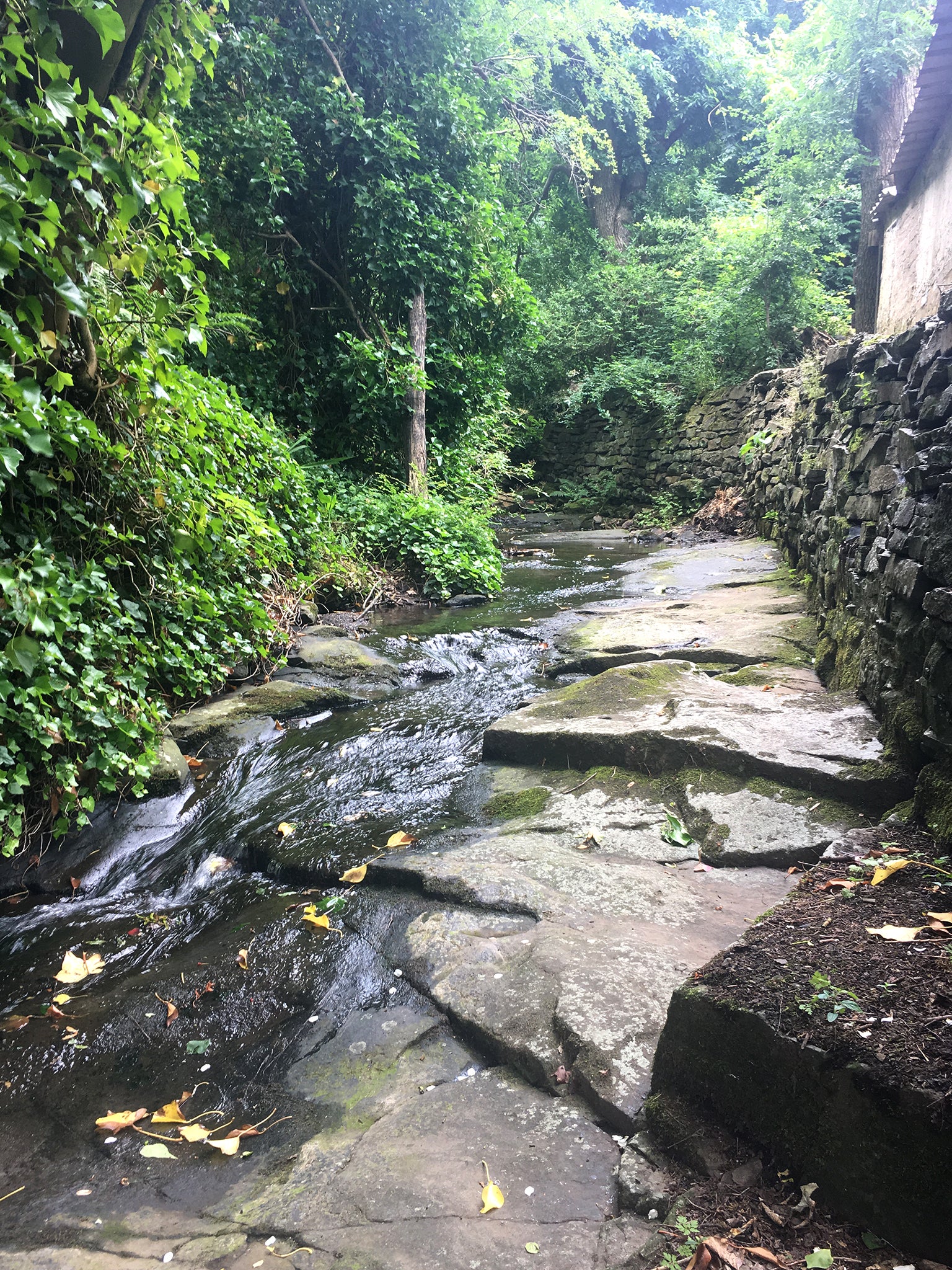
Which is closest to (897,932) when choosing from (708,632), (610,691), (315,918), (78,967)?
(315,918)

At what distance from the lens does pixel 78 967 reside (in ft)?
8.79

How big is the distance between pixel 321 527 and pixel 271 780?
140 inches

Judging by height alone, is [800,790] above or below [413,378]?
below

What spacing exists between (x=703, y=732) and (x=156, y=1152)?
2.56 meters

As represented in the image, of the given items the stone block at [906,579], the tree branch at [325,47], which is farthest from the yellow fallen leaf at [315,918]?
the tree branch at [325,47]

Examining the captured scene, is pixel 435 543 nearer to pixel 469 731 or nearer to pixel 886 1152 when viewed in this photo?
pixel 469 731

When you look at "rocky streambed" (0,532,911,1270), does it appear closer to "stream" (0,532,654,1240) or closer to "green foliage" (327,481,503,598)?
"stream" (0,532,654,1240)

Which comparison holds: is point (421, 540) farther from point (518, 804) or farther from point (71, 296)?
point (71, 296)

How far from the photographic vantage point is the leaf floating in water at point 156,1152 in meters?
1.88

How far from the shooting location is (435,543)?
8344 mm

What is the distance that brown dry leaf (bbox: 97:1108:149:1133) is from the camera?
78.8 inches

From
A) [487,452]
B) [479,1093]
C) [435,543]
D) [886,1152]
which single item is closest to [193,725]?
[479,1093]

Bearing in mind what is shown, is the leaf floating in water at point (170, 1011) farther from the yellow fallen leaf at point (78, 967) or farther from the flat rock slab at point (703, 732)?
the flat rock slab at point (703, 732)

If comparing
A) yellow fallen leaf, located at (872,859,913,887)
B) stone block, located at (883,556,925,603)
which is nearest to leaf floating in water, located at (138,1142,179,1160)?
yellow fallen leaf, located at (872,859,913,887)
